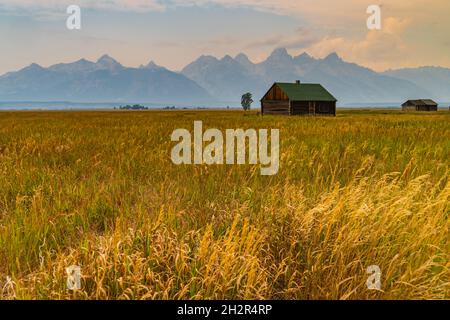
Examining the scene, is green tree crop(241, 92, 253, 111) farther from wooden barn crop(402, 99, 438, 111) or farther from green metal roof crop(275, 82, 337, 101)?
green metal roof crop(275, 82, 337, 101)

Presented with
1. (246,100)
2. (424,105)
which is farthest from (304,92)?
(246,100)

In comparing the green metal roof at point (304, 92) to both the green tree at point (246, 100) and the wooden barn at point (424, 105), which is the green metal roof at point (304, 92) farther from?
the green tree at point (246, 100)

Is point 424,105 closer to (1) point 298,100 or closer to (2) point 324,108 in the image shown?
(2) point 324,108

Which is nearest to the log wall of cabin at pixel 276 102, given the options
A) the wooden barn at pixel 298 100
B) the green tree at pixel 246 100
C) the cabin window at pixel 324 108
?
the wooden barn at pixel 298 100

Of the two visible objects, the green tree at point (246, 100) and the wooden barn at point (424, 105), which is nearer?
the wooden barn at point (424, 105)

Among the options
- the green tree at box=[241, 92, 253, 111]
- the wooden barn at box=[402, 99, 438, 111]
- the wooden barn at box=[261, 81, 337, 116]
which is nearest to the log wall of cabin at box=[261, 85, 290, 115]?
the wooden barn at box=[261, 81, 337, 116]

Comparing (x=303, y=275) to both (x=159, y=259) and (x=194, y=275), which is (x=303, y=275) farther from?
(x=159, y=259)

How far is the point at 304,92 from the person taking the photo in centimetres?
5647

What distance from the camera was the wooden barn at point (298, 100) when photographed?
2144 inches

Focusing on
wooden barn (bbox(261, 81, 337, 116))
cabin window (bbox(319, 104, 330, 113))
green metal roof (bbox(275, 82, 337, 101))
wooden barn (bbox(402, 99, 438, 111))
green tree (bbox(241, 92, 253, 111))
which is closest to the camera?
wooden barn (bbox(261, 81, 337, 116))

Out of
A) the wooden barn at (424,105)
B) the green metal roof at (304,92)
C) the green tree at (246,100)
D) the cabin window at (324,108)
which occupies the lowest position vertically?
the cabin window at (324,108)

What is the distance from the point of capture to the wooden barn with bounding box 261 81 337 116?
54.5 meters

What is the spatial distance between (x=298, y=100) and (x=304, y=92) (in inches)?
136
